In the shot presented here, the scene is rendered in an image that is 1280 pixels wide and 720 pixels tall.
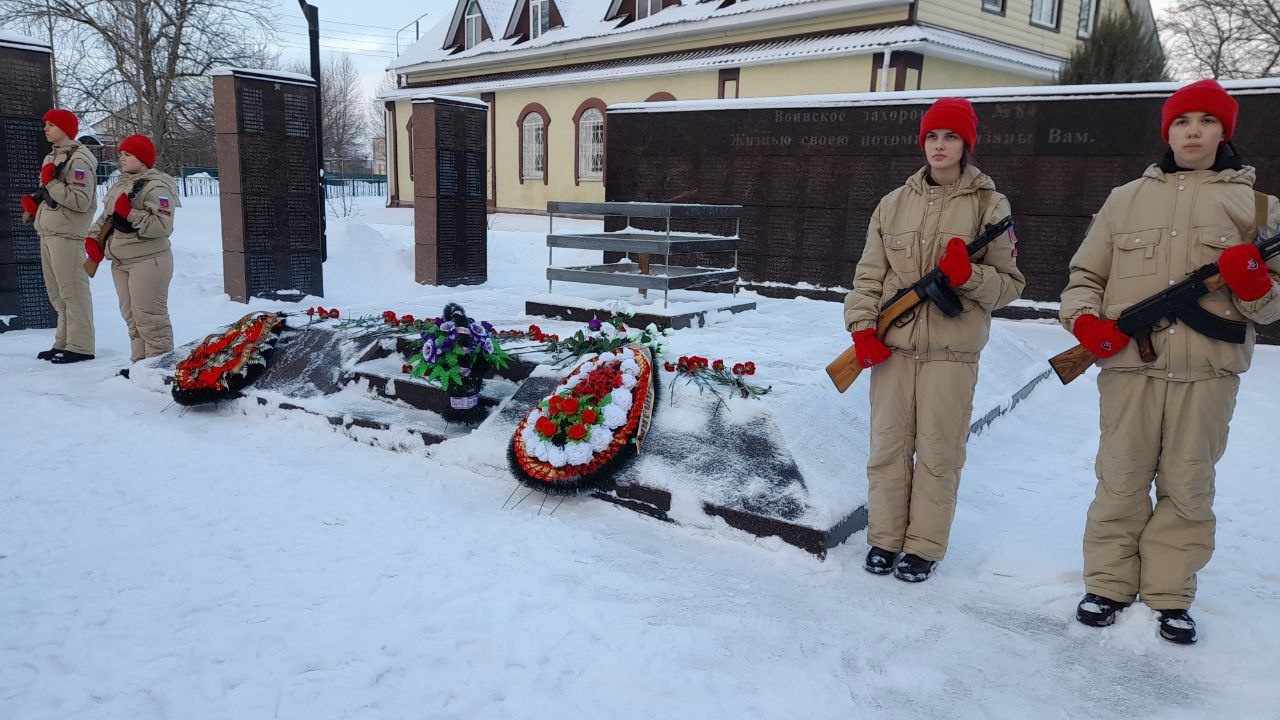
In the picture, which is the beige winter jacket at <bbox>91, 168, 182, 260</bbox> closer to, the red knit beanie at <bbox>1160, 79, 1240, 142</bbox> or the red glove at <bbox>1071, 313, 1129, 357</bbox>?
the red glove at <bbox>1071, 313, 1129, 357</bbox>

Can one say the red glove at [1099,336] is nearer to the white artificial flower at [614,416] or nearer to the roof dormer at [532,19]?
the white artificial flower at [614,416]

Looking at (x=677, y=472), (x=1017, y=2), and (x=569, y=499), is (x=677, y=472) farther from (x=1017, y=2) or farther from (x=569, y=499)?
(x=1017, y=2)

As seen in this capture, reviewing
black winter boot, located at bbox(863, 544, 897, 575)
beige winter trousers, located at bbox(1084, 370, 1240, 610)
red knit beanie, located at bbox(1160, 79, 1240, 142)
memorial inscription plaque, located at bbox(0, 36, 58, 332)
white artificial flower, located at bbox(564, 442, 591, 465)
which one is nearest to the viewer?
red knit beanie, located at bbox(1160, 79, 1240, 142)

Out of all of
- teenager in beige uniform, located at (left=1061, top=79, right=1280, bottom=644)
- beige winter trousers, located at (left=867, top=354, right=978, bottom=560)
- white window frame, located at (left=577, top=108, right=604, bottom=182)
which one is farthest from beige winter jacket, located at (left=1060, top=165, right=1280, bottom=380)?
white window frame, located at (left=577, top=108, right=604, bottom=182)

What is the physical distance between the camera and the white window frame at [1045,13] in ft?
61.3

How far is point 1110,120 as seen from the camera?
27.4ft

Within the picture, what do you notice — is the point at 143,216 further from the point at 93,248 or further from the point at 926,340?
the point at 926,340

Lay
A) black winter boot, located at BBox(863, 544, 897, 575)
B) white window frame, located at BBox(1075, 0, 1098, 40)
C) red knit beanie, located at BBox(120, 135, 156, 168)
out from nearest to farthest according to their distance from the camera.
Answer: black winter boot, located at BBox(863, 544, 897, 575), red knit beanie, located at BBox(120, 135, 156, 168), white window frame, located at BBox(1075, 0, 1098, 40)

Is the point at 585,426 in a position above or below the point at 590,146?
below

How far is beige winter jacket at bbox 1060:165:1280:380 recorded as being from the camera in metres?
2.96

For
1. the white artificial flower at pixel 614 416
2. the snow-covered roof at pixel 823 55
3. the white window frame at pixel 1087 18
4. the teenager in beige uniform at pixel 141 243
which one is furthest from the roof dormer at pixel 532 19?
the white artificial flower at pixel 614 416

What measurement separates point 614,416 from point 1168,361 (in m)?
2.38

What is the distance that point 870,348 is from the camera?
3543mm

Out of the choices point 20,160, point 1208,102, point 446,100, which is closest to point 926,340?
point 1208,102
